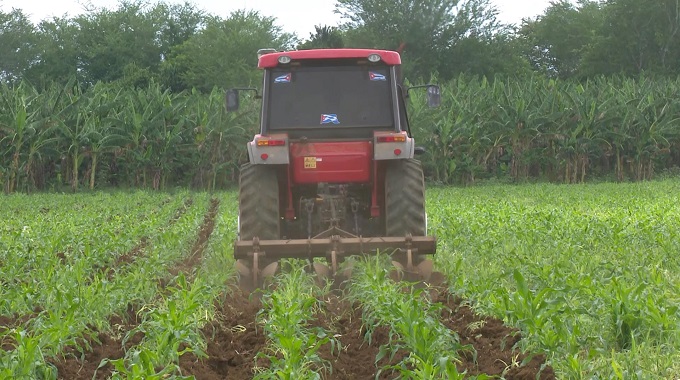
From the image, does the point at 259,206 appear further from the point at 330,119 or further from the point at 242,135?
the point at 242,135

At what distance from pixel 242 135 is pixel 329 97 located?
1842cm

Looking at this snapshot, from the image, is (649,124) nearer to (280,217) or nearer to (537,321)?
(280,217)

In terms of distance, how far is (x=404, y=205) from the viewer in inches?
362

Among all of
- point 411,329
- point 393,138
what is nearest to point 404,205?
point 393,138

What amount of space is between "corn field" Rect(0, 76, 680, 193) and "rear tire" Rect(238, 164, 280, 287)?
675 inches

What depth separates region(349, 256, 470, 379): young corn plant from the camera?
15.5 feet

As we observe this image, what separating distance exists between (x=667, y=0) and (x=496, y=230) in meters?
43.3

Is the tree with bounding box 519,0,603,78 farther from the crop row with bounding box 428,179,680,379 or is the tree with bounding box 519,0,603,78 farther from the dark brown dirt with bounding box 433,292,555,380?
the dark brown dirt with bounding box 433,292,555,380

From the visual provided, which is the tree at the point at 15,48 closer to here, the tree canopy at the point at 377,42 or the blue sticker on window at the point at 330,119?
the tree canopy at the point at 377,42

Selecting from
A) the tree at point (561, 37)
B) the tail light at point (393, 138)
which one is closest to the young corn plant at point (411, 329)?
the tail light at point (393, 138)

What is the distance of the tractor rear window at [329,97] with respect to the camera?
9438mm

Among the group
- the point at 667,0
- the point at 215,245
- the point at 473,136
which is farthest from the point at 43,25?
the point at 215,245

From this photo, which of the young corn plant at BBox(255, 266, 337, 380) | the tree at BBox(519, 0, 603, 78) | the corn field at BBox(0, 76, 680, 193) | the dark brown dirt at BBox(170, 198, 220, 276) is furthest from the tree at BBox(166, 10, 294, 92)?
the young corn plant at BBox(255, 266, 337, 380)

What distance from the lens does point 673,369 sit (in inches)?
197
